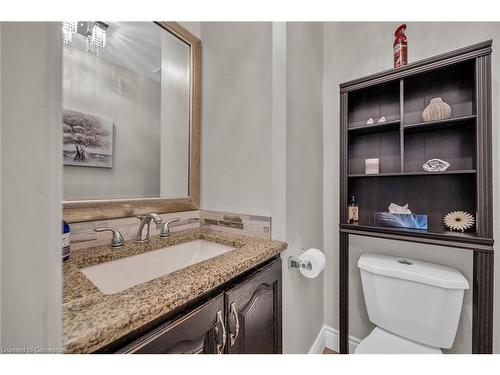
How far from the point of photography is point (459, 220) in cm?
105

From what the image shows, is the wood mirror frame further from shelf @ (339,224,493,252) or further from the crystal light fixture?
shelf @ (339,224,493,252)

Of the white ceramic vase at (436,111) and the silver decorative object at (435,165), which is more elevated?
the white ceramic vase at (436,111)

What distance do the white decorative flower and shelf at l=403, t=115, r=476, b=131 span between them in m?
0.44

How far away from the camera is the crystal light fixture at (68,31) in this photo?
82cm

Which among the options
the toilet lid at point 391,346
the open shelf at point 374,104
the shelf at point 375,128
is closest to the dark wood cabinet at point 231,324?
the toilet lid at point 391,346

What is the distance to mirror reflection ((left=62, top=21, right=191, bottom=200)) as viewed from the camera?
0.83 metres

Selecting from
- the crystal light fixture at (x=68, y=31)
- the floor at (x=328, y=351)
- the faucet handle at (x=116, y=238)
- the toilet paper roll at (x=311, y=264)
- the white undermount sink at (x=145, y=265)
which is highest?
the crystal light fixture at (x=68, y=31)

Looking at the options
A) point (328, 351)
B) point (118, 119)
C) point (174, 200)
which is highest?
point (118, 119)

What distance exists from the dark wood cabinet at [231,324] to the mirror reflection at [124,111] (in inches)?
25.2

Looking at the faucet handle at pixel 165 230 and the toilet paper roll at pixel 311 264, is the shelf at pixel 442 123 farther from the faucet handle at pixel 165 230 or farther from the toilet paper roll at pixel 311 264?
the faucet handle at pixel 165 230

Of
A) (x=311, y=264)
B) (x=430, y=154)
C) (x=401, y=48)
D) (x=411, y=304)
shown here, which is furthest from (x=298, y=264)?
(x=401, y=48)

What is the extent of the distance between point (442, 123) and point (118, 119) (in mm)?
1532

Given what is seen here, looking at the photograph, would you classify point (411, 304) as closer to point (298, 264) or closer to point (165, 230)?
point (298, 264)

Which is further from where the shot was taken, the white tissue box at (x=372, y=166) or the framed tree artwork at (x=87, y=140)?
the white tissue box at (x=372, y=166)
